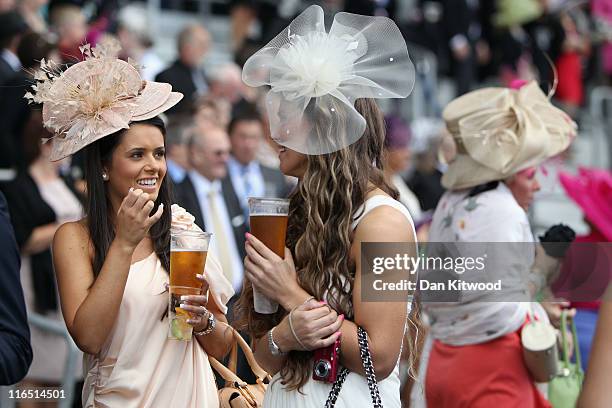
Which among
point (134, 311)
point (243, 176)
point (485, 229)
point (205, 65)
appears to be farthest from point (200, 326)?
point (205, 65)

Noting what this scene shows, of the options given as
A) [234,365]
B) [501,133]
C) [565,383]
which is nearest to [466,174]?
[501,133]

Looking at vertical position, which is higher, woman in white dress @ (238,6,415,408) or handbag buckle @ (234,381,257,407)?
woman in white dress @ (238,6,415,408)

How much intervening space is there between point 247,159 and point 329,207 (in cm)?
505

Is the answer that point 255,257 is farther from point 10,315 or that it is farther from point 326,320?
point 10,315

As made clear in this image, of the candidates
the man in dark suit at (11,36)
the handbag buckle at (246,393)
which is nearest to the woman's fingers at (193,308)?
the handbag buckle at (246,393)

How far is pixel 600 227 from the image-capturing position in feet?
18.6

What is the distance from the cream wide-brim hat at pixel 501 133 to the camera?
5.55 meters

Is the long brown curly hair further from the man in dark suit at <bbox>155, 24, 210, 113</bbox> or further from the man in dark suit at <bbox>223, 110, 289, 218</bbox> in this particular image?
the man in dark suit at <bbox>155, 24, 210, 113</bbox>

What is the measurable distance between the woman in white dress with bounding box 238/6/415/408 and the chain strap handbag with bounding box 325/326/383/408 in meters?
0.02

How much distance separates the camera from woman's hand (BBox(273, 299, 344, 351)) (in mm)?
3721

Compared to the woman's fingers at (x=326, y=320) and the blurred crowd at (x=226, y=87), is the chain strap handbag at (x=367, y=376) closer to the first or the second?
the woman's fingers at (x=326, y=320)

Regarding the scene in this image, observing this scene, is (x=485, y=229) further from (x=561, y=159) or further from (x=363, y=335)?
(x=363, y=335)

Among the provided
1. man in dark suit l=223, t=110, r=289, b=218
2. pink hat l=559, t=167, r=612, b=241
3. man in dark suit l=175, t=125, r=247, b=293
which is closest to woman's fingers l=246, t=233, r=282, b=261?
pink hat l=559, t=167, r=612, b=241

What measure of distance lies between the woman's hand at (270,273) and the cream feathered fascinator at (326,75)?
38cm
